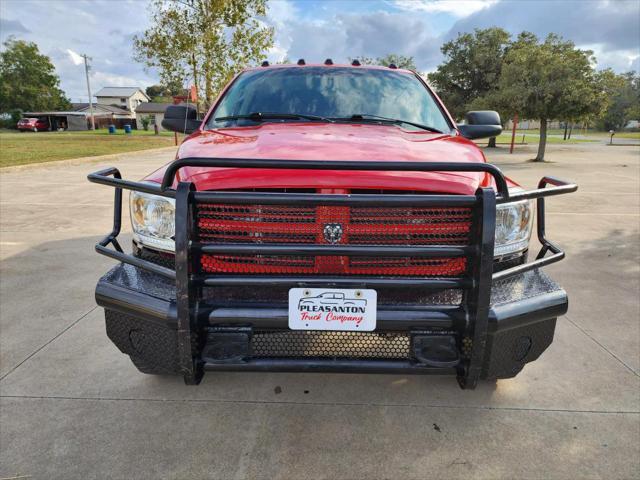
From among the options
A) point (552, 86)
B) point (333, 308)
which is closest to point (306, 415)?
point (333, 308)

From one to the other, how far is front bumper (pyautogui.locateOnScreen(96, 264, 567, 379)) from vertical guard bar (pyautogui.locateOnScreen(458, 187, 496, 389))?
1.9 inches

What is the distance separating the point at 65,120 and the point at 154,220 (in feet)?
252

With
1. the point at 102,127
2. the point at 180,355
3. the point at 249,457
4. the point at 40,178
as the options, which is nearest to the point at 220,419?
the point at 249,457

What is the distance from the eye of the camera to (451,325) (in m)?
1.90

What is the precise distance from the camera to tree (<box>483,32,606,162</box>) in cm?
1725

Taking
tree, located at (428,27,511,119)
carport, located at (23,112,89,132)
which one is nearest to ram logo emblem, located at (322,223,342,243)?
tree, located at (428,27,511,119)

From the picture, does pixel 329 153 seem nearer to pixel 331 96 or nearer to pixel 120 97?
pixel 331 96

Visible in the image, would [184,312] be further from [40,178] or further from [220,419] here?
[40,178]

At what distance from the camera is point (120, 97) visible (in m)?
94.9

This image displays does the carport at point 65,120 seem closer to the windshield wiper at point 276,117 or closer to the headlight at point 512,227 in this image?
the windshield wiper at point 276,117

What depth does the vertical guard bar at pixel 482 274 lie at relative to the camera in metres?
1.88

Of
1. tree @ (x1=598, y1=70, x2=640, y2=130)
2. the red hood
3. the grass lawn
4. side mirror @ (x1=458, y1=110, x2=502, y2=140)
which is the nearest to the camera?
the red hood

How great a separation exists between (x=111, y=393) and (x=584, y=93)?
19.0 m

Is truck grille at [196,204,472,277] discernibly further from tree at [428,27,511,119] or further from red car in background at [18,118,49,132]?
red car in background at [18,118,49,132]
